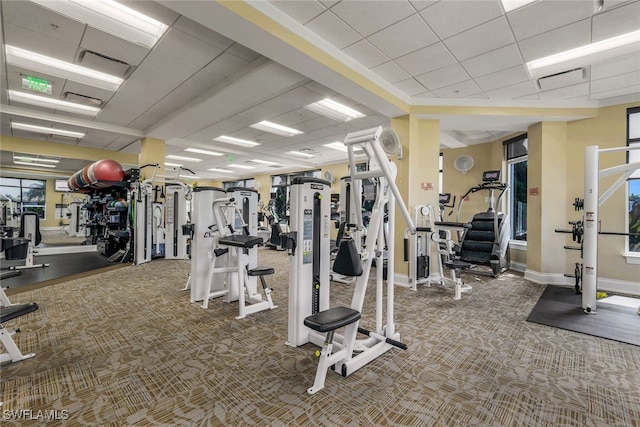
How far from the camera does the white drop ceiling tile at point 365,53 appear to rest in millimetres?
3575

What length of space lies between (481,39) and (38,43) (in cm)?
549

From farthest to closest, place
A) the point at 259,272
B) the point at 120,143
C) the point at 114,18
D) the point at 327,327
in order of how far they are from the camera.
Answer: the point at 120,143
the point at 259,272
the point at 114,18
the point at 327,327

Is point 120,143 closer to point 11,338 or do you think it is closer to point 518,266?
point 11,338

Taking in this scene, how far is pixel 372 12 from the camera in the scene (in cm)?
295

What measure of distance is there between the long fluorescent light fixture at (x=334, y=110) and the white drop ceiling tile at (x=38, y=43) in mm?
3510

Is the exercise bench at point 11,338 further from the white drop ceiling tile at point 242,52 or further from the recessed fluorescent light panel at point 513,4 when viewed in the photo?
the recessed fluorescent light panel at point 513,4

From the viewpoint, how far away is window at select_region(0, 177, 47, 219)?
47.1ft

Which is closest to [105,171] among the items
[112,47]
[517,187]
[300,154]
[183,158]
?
[183,158]

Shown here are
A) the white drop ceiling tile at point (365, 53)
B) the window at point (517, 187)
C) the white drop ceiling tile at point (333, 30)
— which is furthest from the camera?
the window at point (517, 187)

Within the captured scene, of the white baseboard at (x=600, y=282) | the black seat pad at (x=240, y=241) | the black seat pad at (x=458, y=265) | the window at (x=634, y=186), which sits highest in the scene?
the window at (x=634, y=186)

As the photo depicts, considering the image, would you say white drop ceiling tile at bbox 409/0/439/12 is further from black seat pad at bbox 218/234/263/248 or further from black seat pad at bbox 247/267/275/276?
black seat pad at bbox 247/267/275/276

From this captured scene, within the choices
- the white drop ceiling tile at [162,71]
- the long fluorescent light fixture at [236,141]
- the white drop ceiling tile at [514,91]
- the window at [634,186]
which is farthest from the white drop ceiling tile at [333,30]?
the window at [634,186]

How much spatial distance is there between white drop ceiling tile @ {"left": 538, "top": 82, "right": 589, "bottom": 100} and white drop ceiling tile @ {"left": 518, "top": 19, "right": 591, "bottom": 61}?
137cm

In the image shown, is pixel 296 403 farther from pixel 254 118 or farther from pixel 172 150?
pixel 172 150
